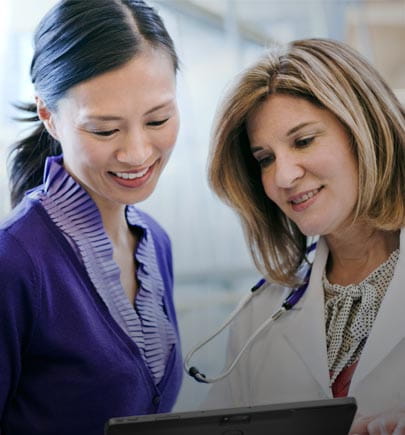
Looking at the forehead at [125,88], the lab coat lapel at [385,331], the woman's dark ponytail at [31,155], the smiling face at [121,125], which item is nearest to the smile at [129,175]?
the smiling face at [121,125]

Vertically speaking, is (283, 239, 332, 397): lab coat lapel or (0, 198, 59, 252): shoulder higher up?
(0, 198, 59, 252): shoulder

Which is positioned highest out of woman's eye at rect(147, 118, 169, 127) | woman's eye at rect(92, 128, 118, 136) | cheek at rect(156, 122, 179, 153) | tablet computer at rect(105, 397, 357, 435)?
woman's eye at rect(147, 118, 169, 127)

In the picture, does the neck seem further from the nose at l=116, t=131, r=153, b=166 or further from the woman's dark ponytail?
the woman's dark ponytail

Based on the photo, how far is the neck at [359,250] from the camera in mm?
1543

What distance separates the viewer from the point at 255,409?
1038 millimetres

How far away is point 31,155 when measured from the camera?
5.45ft

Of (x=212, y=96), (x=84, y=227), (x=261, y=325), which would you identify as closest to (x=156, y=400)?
(x=261, y=325)

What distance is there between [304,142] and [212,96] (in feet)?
2.79

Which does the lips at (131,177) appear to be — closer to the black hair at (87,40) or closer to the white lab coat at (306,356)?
the black hair at (87,40)

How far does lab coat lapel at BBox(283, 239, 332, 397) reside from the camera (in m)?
1.49

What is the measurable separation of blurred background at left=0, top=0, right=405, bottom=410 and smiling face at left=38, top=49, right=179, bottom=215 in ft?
2.53

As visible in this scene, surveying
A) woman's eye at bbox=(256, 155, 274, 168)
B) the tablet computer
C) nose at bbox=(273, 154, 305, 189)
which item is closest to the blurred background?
woman's eye at bbox=(256, 155, 274, 168)

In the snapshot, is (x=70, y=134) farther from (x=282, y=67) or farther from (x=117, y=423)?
(x=117, y=423)

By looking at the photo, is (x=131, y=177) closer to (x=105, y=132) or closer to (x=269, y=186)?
(x=105, y=132)
